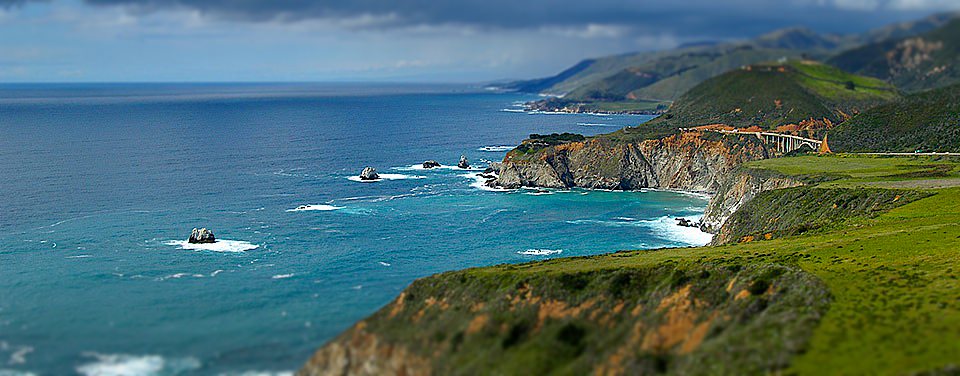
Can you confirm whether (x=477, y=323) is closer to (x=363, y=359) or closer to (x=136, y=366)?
(x=363, y=359)

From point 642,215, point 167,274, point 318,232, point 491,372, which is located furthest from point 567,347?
point 642,215

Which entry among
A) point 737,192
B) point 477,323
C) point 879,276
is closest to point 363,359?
point 477,323

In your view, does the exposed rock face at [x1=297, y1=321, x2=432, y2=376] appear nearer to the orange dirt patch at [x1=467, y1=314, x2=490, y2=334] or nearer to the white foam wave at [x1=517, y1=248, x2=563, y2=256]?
the orange dirt patch at [x1=467, y1=314, x2=490, y2=334]

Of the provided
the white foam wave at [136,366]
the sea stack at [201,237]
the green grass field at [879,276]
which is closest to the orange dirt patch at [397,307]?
the green grass field at [879,276]

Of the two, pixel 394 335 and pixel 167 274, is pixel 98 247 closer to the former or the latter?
pixel 167 274

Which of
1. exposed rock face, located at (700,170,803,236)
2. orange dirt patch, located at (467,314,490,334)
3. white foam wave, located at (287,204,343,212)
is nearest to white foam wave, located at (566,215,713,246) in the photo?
exposed rock face, located at (700,170,803,236)
